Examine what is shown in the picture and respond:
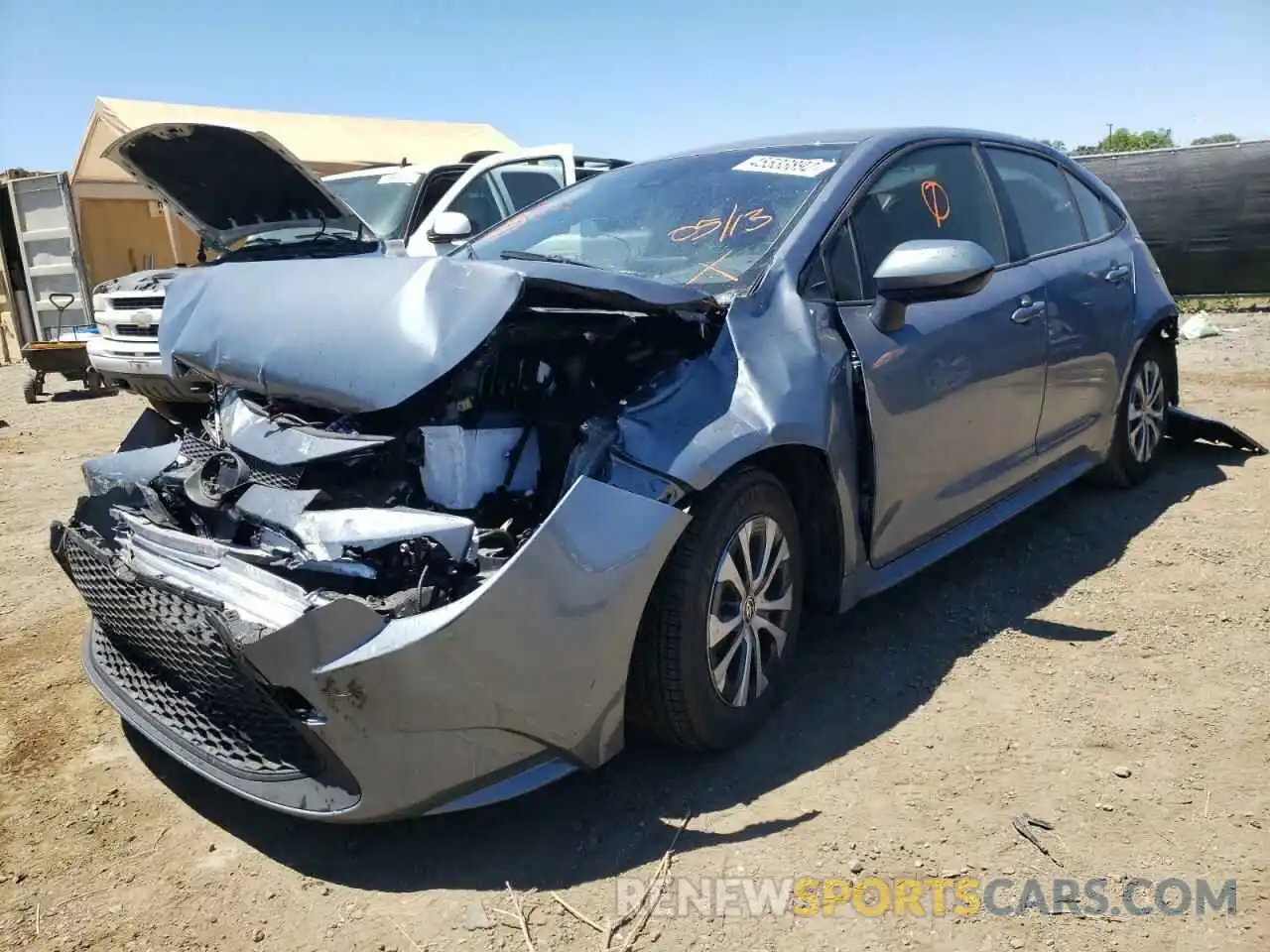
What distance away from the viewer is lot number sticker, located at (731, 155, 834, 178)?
10.4 feet

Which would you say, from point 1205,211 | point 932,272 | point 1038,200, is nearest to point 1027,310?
point 1038,200

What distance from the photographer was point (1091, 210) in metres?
4.52

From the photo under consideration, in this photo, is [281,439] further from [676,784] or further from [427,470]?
[676,784]

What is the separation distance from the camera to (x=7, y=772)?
2.73 metres

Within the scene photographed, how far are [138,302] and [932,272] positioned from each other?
6684 millimetres

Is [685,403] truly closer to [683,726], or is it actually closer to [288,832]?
[683,726]

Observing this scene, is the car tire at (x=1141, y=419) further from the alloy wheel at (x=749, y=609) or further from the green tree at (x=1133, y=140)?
the green tree at (x=1133, y=140)

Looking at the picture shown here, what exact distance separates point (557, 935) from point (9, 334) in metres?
16.8

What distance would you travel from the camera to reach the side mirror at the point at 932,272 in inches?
108

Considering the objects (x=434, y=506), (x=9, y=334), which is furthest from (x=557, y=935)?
(x=9, y=334)

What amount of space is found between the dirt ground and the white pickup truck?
1451mm

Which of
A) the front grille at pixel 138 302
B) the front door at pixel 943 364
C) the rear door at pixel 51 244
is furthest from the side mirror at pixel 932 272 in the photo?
the rear door at pixel 51 244

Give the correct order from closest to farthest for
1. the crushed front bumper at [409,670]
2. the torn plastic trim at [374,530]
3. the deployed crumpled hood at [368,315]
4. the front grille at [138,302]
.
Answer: the crushed front bumper at [409,670]
the torn plastic trim at [374,530]
the deployed crumpled hood at [368,315]
the front grille at [138,302]

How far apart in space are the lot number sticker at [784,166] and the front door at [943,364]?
7.4 inches
